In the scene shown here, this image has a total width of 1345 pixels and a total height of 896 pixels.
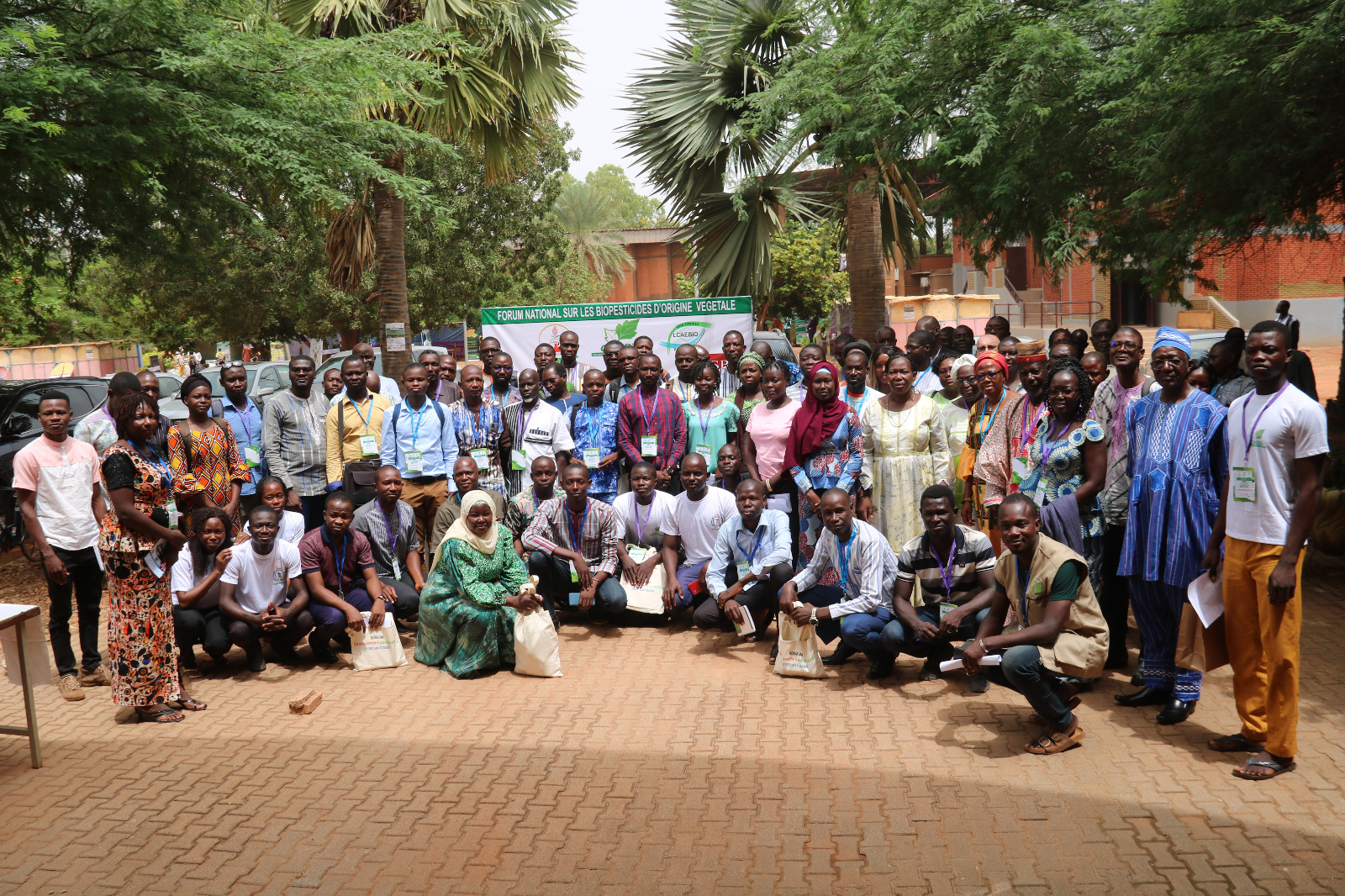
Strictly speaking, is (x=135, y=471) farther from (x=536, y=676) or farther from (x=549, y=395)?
(x=549, y=395)

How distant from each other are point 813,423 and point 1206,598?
3076mm

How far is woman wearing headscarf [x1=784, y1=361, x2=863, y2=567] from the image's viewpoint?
7336mm

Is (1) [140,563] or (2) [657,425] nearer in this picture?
(1) [140,563]

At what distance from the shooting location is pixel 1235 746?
16.5ft

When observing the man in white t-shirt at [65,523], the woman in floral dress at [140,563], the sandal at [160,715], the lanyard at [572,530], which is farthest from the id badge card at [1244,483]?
the man in white t-shirt at [65,523]

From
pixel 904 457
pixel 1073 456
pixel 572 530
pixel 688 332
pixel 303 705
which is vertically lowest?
pixel 303 705

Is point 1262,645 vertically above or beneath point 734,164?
beneath

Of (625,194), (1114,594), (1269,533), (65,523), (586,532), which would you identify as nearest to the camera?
(1269,533)

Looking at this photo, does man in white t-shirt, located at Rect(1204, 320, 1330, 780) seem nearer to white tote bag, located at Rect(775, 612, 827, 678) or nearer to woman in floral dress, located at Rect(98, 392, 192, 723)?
white tote bag, located at Rect(775, 612, 827, 678)

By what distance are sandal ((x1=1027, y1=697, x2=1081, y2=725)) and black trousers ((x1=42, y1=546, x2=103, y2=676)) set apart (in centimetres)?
613

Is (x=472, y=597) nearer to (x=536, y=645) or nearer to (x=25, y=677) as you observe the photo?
(x=536, y=645)

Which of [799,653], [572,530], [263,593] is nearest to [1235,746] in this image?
[799,653]

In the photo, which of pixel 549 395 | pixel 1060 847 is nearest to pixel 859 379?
pixel 549 395

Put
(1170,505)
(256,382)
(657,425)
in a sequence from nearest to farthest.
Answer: (1170,505) → (657,425) → (256,382)
